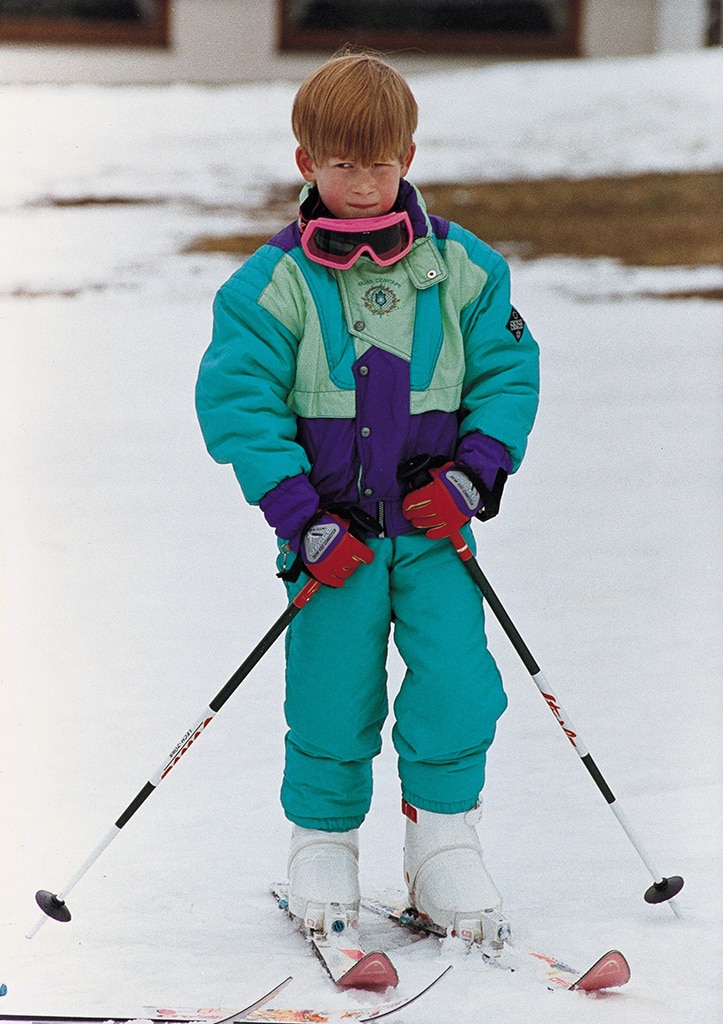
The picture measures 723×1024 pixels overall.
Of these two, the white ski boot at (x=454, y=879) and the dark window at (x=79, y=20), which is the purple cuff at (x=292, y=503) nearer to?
the white ski boot at (x=454, y=879)

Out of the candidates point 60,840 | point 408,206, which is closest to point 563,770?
point 60,840

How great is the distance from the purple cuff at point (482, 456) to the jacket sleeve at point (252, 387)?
238 millimetres

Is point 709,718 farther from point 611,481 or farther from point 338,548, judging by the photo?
point 611,481

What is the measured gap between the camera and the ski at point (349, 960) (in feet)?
6.73

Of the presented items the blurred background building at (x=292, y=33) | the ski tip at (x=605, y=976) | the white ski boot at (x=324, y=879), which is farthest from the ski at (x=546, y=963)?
the blurred background building at (x=292, y=33)

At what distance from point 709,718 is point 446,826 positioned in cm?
120

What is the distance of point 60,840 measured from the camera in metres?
2.68

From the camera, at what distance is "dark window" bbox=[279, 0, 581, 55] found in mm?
7684

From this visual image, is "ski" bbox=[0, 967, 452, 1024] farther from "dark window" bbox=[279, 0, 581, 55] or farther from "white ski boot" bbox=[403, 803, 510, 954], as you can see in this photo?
"dark window" bbox=[279, 0, 581, 55]

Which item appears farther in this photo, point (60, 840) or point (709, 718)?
point (709, 718)

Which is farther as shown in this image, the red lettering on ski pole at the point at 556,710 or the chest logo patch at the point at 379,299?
the red lettering on ski pole at the point at 556,710

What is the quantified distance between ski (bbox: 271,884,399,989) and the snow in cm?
3

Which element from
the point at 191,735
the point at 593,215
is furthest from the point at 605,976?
the point at 593,215

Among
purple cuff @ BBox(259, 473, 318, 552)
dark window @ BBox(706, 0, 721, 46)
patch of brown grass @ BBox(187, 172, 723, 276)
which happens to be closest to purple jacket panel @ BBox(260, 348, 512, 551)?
purple cuff @ BBox(259, 473, 318, 552)
